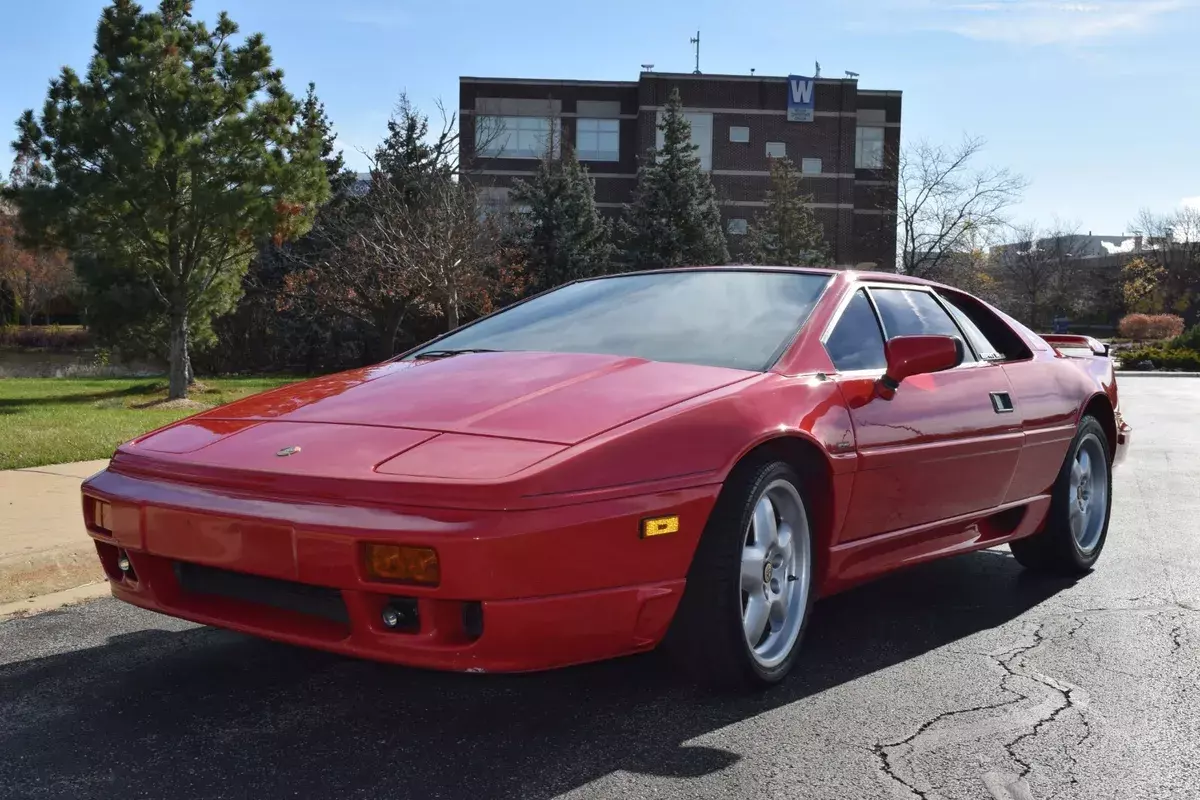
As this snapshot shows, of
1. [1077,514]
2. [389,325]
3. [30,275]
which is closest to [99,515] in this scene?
[1077,514]

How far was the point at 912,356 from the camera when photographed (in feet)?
12.9

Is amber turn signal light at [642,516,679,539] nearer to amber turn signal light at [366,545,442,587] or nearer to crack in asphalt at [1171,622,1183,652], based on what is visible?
amber turn signal light at [366,545,442,587]

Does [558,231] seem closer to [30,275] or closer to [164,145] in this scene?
[164,145]

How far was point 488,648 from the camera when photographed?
2.76 m

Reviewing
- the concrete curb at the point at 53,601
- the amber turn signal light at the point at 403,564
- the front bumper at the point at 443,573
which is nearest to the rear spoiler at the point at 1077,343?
the front bumper at the point at 443,573

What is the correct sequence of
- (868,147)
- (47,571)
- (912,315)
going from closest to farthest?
(912,315) → (47,571) → (868,147)

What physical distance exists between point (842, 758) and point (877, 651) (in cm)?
112

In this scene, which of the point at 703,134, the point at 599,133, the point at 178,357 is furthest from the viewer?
the point at 599,133

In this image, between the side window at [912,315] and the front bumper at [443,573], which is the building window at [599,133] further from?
the front bumper at [443,573]

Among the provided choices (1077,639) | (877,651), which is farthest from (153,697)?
(1077,639)

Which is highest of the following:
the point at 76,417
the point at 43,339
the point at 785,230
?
the point at 785,230

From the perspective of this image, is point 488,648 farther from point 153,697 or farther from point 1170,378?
point 1170,378

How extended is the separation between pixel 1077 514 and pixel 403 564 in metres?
3.90

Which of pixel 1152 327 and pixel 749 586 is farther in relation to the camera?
pixel 1152 327
